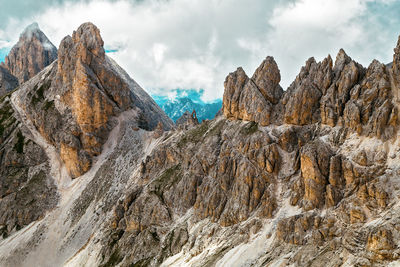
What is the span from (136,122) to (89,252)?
65689 millimetres

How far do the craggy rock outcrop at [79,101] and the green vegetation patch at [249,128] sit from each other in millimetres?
72174

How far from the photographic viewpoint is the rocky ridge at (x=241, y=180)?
2098 inches

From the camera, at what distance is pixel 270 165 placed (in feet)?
237

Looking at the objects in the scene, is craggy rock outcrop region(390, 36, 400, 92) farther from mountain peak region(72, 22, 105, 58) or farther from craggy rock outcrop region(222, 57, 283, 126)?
mountain peak region(72, 22, 105, 58)

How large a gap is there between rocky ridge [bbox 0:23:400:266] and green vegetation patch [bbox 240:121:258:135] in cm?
41

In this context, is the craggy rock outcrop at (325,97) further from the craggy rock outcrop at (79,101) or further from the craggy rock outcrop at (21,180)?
the craggy rock outcrop at (21,180)

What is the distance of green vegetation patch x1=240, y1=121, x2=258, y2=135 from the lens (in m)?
81.9

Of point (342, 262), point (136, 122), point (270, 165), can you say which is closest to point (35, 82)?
point (136, 122)

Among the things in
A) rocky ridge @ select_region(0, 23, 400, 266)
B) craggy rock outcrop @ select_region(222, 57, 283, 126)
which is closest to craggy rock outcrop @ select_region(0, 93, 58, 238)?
rocky ridge @ select_region(0, 23, 400, 266)

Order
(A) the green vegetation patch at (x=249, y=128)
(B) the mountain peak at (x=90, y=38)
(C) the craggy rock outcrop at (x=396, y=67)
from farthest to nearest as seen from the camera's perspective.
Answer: (B) the mountain peak at (x=90, y=38)
(A) the green vegetation patch at (x=249, y=128)
(C) the craggy rock outcrop at (x=396, y=67)

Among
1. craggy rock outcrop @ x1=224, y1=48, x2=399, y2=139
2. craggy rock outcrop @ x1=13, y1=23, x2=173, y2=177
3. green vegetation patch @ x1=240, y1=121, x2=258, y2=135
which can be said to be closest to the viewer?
craggy rock outcrop @ x1=224, y1=48, x2=399, y2=139

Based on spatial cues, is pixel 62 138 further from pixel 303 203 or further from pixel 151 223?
pixel 303 203

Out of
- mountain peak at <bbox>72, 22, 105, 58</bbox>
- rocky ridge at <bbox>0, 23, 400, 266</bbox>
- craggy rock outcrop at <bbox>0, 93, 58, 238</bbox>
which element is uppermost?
mountain peak at <bbox>72, 22, 105, 58</bbox>

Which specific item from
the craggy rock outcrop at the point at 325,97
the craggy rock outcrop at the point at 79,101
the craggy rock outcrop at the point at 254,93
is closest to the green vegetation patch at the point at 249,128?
the craggy rock outcrop at the point at 254,93
